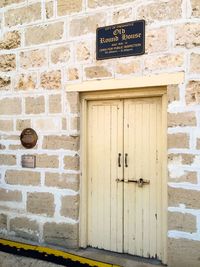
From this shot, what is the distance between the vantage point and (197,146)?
2.93m

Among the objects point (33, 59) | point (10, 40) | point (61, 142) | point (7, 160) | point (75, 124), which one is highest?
point (10, 40)

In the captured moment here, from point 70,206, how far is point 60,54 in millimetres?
1696

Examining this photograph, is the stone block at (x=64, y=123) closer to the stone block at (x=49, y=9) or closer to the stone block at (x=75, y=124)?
the stone block at (x=75, y=124)

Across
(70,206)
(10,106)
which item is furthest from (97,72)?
(70,206)

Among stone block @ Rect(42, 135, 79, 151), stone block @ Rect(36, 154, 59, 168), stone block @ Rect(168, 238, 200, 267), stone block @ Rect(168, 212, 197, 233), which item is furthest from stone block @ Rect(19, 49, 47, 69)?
stone block @ Rect(168, 238, 200, 267)

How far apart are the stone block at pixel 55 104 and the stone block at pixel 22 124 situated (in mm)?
348

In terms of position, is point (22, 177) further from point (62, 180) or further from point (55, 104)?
point (55, 104)

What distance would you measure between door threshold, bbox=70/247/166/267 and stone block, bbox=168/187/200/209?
2.27 feet

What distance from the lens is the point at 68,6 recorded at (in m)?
3.51

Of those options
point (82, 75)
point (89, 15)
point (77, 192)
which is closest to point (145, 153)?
point (77, 192)

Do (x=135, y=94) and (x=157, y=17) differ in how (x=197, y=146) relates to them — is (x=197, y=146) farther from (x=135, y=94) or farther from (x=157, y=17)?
(x=157, y=17)

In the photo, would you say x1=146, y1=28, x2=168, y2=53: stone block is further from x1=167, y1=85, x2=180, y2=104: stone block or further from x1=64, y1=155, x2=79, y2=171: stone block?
x1=64, y1=155, x2=79, y2=171: stone block

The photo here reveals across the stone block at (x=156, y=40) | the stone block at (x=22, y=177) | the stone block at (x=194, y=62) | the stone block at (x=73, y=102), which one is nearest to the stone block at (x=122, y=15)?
the stone block at (x=156, y=40)

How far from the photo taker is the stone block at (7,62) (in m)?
3.87
